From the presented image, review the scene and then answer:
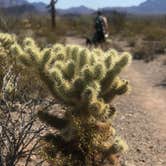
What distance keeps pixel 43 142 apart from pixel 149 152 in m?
2.24

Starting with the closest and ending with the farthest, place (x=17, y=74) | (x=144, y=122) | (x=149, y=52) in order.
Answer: (x=17, y=74), (x=144, y=122), (x=149, y=52)

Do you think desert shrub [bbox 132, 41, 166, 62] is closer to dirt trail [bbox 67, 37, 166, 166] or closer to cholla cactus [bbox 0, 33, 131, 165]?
dirt trail [bbox 67, 37, 166, 166]

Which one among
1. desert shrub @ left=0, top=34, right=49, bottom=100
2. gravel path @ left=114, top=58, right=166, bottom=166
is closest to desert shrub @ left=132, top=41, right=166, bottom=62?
gravel path @ left=114, top=58, right=166, bottom=166

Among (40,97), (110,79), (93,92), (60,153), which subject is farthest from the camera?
(40,97)

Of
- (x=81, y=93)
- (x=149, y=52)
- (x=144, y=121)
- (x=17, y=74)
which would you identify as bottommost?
(x=149, y=52)

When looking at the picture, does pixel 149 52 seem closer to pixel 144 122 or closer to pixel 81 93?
pixel 144 122

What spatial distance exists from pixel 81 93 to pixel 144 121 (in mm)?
4513

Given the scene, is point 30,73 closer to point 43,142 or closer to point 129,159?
point 43,142

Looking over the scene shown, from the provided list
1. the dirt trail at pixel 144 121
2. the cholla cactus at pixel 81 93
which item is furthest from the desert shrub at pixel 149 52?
the cholla cactus at pixel 81 93

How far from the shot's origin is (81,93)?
16.5 feet

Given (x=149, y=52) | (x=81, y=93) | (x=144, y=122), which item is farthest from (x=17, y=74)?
(x=149, y=52)

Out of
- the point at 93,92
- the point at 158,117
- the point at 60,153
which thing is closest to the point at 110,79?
the point at 93,92

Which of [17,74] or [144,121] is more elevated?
[17,74]

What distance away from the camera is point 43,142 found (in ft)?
19.4
